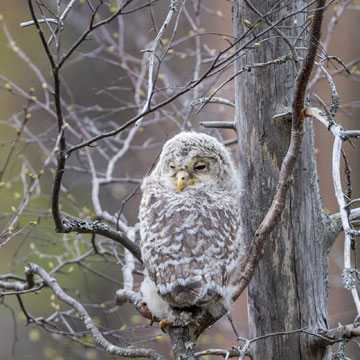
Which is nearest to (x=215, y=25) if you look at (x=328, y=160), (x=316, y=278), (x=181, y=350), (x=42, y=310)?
(x=328, y=160)

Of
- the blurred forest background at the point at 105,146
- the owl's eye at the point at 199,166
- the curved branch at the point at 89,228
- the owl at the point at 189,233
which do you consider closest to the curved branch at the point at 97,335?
the owl at the point at 189,233

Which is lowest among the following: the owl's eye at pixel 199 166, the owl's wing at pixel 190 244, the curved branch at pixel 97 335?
the curved branch at pixel 97 335

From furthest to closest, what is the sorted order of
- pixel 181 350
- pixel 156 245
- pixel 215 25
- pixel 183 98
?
pixel 215 25 < pixel 183 98 < pixel 156 245 < pixel 181 350

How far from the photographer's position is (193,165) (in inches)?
132

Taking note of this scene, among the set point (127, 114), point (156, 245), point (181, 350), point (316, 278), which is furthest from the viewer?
point (127, 114)

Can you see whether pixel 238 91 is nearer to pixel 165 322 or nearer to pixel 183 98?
pixel 165 322

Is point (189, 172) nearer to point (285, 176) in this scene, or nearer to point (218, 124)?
point (218, 124)

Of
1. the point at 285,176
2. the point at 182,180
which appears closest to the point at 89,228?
the point at 182,180

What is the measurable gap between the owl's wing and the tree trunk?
0.83 feet

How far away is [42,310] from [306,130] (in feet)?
19.2

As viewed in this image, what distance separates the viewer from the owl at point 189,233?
272cm

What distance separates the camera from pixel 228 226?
9.82 ft

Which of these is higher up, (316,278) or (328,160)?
(328,160)

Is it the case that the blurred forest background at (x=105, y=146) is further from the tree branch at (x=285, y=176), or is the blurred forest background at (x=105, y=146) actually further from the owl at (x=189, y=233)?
the tree branch at (x=285, y=176)
